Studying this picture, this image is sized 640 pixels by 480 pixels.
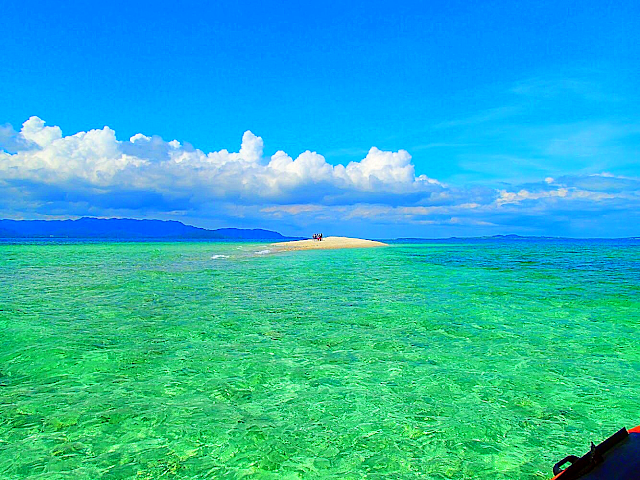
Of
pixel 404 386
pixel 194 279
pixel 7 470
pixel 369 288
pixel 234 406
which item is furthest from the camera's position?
pixel 194 279

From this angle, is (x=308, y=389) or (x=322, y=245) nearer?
(x=308, y=389)

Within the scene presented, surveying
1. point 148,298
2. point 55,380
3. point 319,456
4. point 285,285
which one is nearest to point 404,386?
point 319,456

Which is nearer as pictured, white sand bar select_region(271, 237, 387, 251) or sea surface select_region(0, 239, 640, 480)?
sea surface select_region(0, 239, 640, 480)

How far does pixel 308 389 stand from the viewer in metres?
8.32

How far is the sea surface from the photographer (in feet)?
19.0

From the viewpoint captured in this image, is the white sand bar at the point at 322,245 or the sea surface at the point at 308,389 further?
the white sand bar at the point at 322,245

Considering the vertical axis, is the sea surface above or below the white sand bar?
above

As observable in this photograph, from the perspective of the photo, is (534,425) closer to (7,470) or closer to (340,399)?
(340,399)

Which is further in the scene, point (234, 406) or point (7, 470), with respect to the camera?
point (234, 406)

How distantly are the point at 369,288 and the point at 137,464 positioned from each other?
19.1m

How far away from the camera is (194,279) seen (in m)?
27.7

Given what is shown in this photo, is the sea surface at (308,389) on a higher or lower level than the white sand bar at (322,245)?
higher

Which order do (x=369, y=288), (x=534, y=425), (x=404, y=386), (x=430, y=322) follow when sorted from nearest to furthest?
1. (x=534, y=425)
2. (x=404, y=386)
3. (x=430, y=322)
4. (x=369, y=288)

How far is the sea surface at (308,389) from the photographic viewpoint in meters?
5.80
